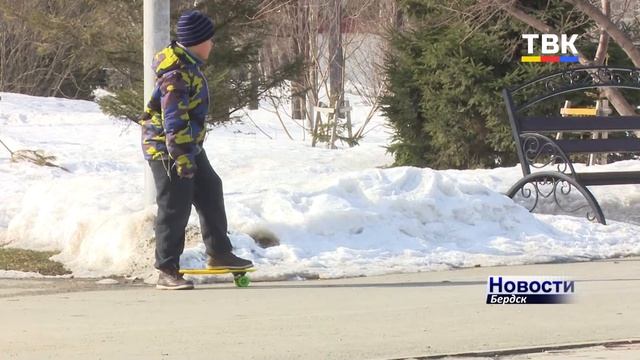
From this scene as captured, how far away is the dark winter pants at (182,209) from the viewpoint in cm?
817

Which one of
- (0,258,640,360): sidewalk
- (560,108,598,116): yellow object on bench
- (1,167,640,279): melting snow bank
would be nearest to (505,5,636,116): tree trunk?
(560,108,598,116): yellow object on bench

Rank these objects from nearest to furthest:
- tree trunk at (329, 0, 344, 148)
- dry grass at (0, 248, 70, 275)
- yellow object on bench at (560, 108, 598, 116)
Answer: dry grass at (0, 248, 70, 275), yellow object on bench at (560, 108, 598, 116), tree trunk at (329, 0, 344, 148)

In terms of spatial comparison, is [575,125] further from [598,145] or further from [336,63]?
[336,63]

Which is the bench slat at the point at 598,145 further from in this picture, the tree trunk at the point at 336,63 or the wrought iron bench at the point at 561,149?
the tree trunk at the point at 336,63


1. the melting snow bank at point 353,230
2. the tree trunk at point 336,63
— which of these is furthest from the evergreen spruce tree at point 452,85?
the tree trunk at point 336,63

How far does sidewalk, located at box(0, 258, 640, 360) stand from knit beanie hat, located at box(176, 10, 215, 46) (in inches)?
64.1

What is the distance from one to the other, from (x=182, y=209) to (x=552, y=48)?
9.73m

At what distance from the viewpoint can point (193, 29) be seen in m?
8.15

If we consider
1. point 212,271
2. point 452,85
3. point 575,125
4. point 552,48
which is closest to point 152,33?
point 212,271

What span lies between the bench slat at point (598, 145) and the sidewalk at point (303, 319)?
350 centimetres

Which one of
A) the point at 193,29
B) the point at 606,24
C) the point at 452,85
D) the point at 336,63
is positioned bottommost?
the point at 452,85

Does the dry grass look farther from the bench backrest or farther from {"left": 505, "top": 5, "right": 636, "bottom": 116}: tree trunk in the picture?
{"left": 505, "top": 5, "right": 636, "bottom": 116}: tree trunk

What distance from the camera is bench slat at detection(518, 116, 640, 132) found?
40.8ft

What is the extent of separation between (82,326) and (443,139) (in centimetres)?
1086
